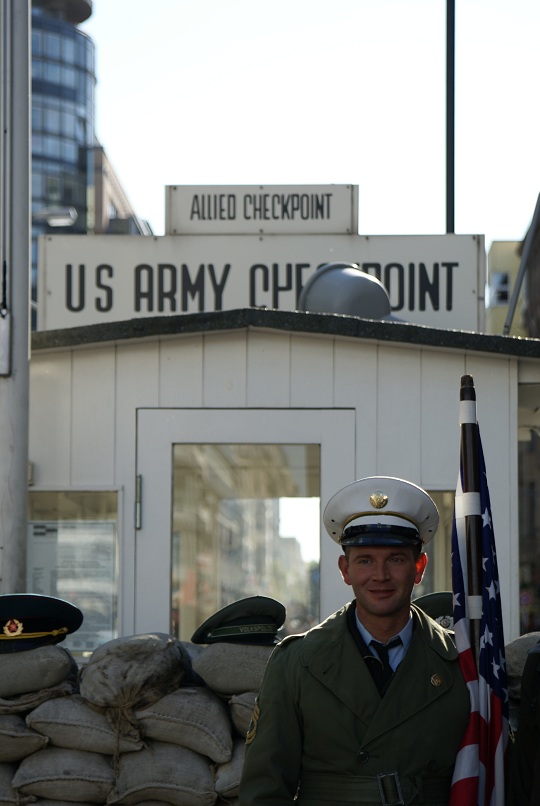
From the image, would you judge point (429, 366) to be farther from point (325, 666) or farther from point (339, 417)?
point (325, 666)

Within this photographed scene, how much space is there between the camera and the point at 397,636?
338 cm

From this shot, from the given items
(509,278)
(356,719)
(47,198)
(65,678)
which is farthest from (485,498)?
(47,198)

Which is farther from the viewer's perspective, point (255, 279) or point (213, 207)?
point (213, 207)

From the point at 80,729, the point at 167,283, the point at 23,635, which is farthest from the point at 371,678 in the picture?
the point at 167,283

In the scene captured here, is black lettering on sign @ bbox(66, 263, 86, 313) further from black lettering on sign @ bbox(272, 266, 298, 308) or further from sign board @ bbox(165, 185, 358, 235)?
black lettering on sign @ bbox(272, 266, 298, 308)

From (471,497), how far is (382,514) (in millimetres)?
390

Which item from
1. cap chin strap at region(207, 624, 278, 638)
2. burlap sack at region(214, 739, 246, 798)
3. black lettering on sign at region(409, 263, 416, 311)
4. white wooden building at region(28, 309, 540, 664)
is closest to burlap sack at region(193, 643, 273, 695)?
cap chin strap at region(207, 624, 278, 638)

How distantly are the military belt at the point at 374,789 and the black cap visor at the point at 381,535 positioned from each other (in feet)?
1.88

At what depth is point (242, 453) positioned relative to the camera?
6.63m

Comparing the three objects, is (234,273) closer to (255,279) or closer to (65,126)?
(255,279)

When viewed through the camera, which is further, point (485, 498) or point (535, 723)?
point (485, 498)

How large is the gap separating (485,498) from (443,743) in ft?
2.56

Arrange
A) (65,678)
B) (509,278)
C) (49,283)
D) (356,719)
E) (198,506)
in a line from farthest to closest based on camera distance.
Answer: (509,278) → (49,283) → (198,506) → (65,678) → (356,719)

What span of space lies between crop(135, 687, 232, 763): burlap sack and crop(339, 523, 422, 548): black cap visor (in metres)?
1.79
